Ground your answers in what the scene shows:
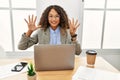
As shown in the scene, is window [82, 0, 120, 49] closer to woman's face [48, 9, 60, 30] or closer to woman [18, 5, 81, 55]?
woman [18, 5, 81, 55]

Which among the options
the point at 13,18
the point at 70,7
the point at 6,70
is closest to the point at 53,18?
the point at 6,70

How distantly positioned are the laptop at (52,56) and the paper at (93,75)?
127 mm

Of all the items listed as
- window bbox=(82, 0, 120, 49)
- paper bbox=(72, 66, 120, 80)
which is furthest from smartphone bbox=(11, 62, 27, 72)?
window bbox=(82, 0, 120, 49)

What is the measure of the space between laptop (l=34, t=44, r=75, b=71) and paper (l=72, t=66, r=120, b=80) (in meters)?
0.13

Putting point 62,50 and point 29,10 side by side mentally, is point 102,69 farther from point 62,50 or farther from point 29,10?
point 29,10

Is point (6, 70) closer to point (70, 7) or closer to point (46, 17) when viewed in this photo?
point (46, 17)

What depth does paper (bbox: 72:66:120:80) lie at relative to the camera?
3.90ft

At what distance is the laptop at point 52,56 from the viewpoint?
126 centimetres

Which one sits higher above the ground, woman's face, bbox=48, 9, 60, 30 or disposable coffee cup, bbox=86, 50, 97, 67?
woman's face, bbox=48, 9, 60, 30

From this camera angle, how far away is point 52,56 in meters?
1.27

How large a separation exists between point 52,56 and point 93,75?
0.34 m

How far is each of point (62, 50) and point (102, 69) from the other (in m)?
0.39

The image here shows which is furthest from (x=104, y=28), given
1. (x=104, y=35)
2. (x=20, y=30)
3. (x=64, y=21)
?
(x=20, y=30)

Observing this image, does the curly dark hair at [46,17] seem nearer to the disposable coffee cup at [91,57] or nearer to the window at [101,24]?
the disposable coffee cup at [91,57]
